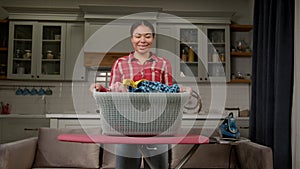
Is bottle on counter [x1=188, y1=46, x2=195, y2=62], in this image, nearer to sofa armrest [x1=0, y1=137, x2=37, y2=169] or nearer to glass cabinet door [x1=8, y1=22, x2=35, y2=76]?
glass cabinet door [x1=8, y1=22, x2=35, y2=76]

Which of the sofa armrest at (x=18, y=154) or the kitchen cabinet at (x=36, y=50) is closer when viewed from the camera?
the sofa armrest at (x=18, y=154)

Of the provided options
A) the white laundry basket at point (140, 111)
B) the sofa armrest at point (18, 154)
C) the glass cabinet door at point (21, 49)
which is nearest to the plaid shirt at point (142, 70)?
the white laundry basket at point (140, 111)

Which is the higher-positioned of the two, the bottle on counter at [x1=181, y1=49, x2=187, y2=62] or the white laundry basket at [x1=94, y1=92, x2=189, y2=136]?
the bottle on counter at [x1=181, y1=49, x2=187, y2=62]

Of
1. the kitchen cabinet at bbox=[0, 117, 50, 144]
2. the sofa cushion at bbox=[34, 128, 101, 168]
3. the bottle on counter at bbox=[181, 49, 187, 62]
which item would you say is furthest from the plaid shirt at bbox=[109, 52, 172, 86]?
the bottle on counter at bbox=[181, 49, 187, 62]

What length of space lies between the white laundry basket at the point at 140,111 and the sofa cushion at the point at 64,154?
1.80 meters

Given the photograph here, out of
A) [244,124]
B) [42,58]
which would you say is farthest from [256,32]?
[42,58]

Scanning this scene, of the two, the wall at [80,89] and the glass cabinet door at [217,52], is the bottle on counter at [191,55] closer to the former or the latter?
the glass cabinet door at [217,52]

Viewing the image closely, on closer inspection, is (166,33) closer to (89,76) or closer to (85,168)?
(89,76)

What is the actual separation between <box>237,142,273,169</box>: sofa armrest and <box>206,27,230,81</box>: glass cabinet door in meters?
1.90

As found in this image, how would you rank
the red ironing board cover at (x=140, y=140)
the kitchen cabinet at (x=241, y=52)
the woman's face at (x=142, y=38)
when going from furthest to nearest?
the kitchen cabinet at (x=241, y=52)
the woman's face at (x=142, y=38)
the red ironing board cover at (x=140, y=140)

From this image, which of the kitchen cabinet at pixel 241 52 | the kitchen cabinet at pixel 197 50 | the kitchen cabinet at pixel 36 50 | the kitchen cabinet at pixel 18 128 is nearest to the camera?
the kitchen cabinet at pixel 18 128

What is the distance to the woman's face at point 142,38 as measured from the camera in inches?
49.2

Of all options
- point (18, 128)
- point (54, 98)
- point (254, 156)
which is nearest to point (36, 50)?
point (54, 98)

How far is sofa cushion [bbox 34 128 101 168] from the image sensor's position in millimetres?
2645
